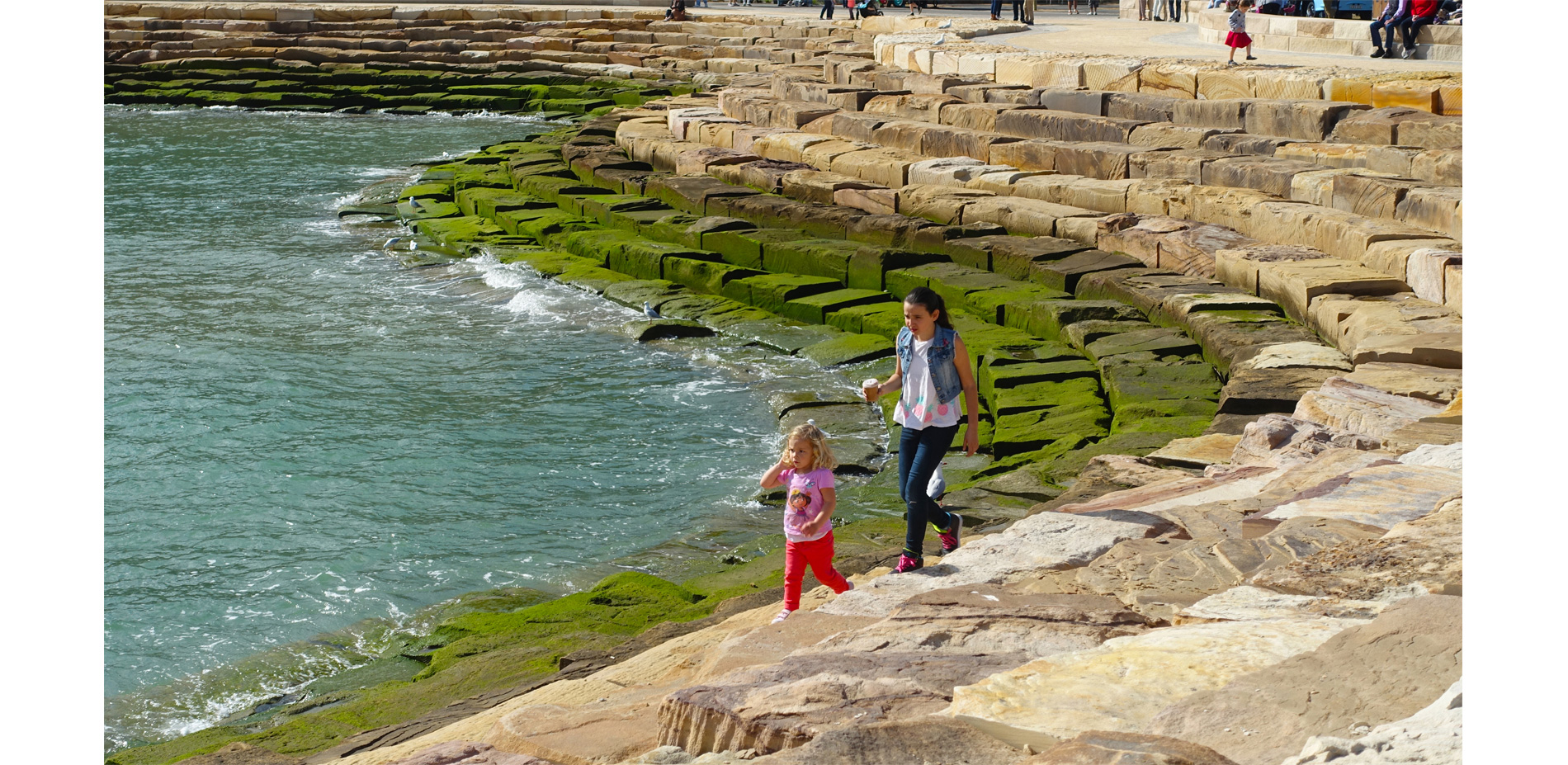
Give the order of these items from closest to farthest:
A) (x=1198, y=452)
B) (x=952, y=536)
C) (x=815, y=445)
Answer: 1. (x=815, y=445)
2. (x=952, y=536)
3. (x=1198, y=452)

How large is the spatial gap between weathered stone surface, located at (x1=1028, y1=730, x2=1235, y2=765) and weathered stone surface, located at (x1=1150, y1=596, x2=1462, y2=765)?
117mm

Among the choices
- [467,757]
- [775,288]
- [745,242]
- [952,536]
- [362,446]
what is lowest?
[362,446]

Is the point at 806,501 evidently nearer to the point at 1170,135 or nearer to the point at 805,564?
the point at 805,564

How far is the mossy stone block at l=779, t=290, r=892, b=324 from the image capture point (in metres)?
12.4

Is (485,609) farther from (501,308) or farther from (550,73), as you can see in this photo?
(550,73)

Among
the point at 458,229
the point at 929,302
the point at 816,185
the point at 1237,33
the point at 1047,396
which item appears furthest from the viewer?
the point at 458,229

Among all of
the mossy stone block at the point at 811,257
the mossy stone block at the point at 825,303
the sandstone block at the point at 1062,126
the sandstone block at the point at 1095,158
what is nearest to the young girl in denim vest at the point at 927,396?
the mossy stone block at the point at 825,303

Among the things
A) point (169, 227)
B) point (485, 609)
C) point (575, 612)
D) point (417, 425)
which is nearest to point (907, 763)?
point (575, 612)

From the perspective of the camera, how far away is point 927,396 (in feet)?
18.6

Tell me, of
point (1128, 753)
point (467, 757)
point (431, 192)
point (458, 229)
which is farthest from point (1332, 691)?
point (431, 192)

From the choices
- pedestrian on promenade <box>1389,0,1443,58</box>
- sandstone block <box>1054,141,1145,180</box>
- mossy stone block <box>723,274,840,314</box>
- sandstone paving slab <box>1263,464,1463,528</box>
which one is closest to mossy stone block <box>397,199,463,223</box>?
mossy stone block <box>723,274,840,314</box>

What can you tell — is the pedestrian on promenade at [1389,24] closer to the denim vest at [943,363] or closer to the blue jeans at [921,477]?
the denim vest at [943,363]

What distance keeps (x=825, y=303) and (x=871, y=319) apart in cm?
66

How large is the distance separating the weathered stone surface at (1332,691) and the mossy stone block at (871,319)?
829 cm
